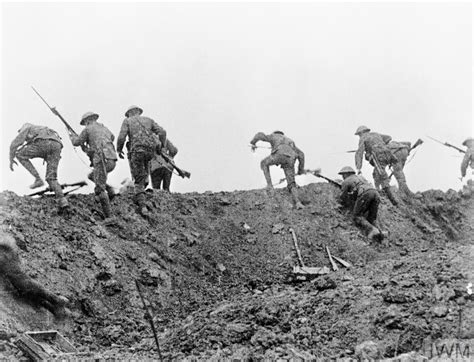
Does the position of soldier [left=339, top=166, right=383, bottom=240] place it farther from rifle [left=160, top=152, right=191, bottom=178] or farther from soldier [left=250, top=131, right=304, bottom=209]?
rifle [left=160, top=152, right=191, bottom=178]

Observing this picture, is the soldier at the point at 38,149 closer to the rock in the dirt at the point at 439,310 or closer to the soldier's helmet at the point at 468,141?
the rock in the dirt at the point at 439,310

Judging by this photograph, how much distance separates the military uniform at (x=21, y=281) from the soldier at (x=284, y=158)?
21.8ft

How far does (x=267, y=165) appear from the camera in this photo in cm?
1406

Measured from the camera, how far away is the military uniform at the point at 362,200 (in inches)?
510

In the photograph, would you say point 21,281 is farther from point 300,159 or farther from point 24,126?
point 300,159

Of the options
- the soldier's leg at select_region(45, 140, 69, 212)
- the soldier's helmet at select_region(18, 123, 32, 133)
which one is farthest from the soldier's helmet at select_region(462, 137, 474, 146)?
the soldier's helmet at select_region(18, 123, 32, 133)

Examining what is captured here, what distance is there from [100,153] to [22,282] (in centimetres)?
336

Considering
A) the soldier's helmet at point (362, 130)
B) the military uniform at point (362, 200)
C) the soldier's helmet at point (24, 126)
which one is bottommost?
the military uniform at point (362, 200)

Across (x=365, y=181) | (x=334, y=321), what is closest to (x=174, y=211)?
(x=365, y=181)

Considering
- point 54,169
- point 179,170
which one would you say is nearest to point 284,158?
point 179,170

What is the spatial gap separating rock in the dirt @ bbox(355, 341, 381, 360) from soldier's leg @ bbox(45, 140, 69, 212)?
5465 mm

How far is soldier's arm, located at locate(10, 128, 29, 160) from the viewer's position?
10.2 m

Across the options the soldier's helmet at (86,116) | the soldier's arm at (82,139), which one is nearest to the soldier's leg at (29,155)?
the soldier's arm at (82,139)
